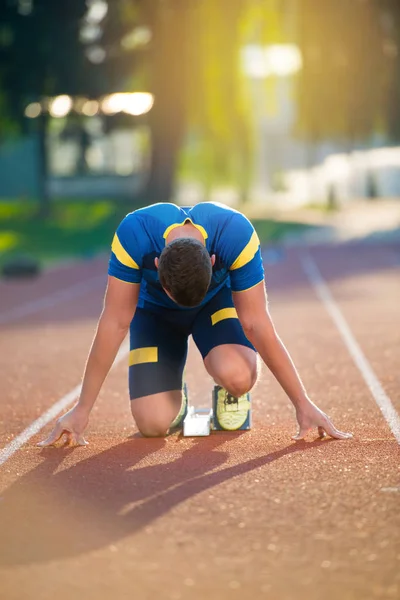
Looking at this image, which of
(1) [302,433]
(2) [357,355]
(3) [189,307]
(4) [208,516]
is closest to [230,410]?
(1) [302,433]

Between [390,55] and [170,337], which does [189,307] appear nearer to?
[170,337]

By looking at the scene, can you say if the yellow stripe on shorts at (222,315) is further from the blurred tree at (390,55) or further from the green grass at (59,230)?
the blurred tree at (390,55)

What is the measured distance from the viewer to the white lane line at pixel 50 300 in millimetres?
15762

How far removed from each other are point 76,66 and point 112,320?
102 ft

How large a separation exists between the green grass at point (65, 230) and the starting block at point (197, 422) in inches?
759

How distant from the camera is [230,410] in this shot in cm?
723

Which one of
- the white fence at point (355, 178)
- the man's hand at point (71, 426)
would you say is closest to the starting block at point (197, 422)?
the man's hand at point (71, 426)

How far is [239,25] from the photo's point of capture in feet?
118

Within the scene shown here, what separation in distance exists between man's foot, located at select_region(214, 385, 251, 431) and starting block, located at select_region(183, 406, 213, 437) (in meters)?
0.11

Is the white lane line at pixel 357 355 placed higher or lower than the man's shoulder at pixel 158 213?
lower

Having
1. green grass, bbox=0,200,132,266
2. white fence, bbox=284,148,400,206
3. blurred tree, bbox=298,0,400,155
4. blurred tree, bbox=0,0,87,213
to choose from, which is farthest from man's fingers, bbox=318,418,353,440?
white fence, bbox=284,148,400,206

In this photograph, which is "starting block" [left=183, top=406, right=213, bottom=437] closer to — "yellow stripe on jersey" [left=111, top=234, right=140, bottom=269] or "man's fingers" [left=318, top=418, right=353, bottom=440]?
"man's fingers" [left=318, top=418, right=353, bottom=440]

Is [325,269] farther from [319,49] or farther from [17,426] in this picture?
[17,426]

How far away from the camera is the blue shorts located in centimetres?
722
